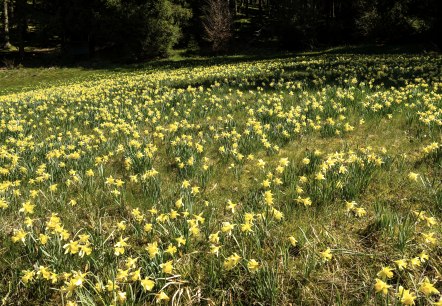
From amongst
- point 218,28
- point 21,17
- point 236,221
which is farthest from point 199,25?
point 236,221

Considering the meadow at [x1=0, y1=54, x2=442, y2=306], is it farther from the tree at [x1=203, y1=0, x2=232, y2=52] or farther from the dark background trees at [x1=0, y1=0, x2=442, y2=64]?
the tree at [x1=203, y1=0, x2=232, y2=52]

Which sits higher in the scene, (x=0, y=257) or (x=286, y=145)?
(x=286, y=145)

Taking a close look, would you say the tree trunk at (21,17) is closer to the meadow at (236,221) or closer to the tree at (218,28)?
the tree at (218,28)

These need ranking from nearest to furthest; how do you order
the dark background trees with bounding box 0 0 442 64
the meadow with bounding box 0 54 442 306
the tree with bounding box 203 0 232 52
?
1. the meadow with bounding box 0 54 442 306
2. the dark background trees with bounding box 0 0 442 64
3. the tree with bounding box 203 0 232 52

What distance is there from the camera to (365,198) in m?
3.78

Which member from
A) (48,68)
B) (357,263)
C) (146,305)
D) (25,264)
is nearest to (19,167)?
(25,264)

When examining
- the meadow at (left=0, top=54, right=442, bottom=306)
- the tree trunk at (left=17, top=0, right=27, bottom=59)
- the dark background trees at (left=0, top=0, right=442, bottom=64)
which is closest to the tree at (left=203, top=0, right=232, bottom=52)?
the dark background trees at (left=0, top=0, right=442, bottom=64)

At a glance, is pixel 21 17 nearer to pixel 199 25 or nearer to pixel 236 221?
pixel 199 25

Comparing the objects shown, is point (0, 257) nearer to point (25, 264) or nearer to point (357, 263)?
point (25, 264)

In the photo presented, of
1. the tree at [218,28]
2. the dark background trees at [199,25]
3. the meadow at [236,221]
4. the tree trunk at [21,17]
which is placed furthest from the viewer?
the tree trunk at [21,17]

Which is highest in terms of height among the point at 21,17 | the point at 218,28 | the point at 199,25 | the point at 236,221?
the point at 21,17

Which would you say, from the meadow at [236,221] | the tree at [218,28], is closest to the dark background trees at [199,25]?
the tree at [218,28]

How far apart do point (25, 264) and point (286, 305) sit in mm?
2299

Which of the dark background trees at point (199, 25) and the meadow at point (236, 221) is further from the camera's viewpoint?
the dark background trees at point (199, 25)
